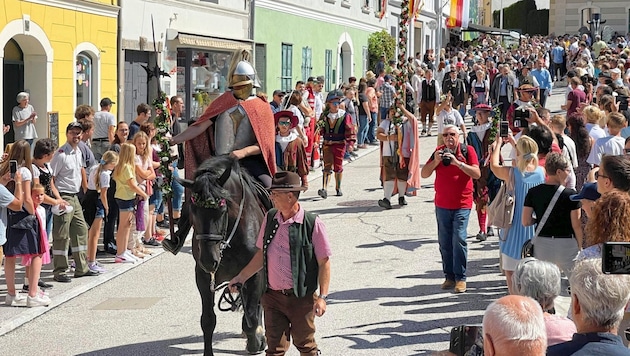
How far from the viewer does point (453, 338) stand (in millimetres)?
5043

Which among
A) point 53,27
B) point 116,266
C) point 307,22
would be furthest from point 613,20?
point 116,266

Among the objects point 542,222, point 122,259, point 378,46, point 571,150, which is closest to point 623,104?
point 571,150

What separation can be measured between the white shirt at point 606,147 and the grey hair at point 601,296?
24.4ft

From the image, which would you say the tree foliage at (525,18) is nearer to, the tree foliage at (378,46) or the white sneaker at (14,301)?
the tree foliage at (378,46)

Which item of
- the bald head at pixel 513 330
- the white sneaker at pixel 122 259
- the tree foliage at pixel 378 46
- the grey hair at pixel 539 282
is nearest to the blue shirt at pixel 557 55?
the tree foliage at pixel 378 46

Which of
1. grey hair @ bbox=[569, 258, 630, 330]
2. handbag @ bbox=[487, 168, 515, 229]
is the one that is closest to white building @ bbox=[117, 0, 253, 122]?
handbag @ bbox=[487, 168, 515, 229]

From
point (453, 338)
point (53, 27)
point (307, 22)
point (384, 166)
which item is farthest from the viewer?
point (307, 22)

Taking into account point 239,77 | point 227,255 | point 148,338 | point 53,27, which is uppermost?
point 53,27

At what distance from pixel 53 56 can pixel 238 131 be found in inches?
450

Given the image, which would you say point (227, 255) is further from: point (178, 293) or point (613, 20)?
point (613, 20)

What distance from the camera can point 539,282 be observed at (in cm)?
618

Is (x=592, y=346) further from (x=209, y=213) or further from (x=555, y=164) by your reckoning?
(x=555, y=164)

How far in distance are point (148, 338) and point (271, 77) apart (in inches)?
855

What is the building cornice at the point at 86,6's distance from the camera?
20.3m
